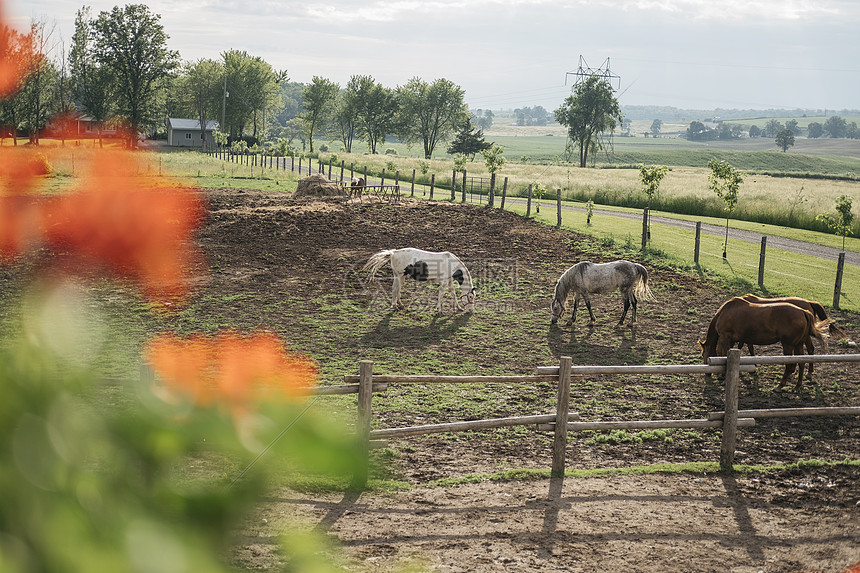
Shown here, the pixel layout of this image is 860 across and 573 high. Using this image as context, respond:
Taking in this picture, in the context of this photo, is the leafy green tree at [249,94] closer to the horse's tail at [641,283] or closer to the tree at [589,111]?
the tree at [589,111]

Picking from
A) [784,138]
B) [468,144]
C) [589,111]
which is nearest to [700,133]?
[784,138]

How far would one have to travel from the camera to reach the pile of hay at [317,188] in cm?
2873

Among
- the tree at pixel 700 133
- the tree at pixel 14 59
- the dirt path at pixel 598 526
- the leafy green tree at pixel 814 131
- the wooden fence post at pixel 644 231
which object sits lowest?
the dirt path at pixel 598 526

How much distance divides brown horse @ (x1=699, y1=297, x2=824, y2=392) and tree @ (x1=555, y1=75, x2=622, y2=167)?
218ft

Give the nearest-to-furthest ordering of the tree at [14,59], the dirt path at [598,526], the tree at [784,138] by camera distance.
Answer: the tree at [14,59], the dirt path at [598,526], the tree at [784,138]

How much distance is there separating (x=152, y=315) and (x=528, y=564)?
890 centimetres

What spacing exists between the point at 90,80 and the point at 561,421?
6162 millimetres

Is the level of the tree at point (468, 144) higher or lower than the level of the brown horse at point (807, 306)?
higher

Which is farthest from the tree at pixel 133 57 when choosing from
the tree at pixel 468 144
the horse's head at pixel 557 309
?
the tree at pixel 468 144

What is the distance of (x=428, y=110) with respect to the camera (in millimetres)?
90312

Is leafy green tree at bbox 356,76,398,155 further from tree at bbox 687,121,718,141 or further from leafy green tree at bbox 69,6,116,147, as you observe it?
tree at bbox 687,121,718,141

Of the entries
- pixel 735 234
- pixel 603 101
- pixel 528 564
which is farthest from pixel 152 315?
pixel 603 101

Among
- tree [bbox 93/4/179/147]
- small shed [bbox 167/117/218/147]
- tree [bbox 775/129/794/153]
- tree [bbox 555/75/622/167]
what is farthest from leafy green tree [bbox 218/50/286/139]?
tree [bbox 775/129/794/153]

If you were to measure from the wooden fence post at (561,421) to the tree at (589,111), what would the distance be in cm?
7011
